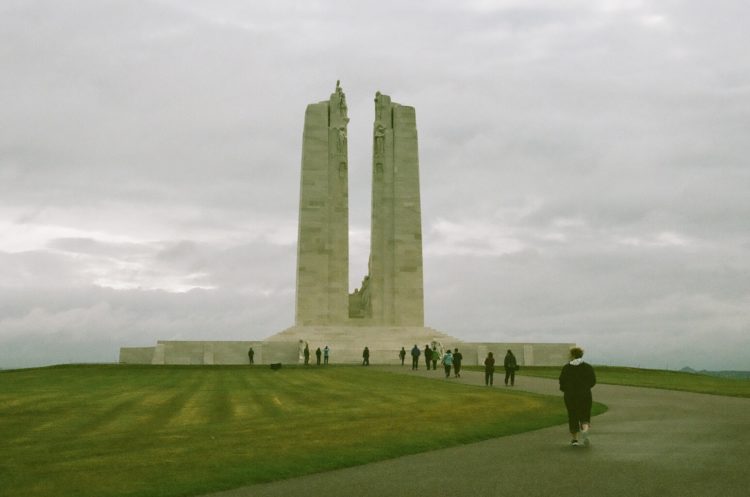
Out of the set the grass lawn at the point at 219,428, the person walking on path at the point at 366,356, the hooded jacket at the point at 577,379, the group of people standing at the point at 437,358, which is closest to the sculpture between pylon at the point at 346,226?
the group of people standing at the point at 437,358

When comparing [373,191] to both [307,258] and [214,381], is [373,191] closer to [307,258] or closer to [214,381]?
[307,258]

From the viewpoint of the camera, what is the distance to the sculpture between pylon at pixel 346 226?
57.1 metres

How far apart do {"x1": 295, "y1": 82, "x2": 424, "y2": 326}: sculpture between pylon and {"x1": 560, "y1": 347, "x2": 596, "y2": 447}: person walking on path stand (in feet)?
144

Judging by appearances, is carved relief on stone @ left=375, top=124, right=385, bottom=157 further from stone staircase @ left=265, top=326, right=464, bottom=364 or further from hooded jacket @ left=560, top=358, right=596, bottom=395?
hooded jacket @ left=560, top=358, right=596, bottom=395

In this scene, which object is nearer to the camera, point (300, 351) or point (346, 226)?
point (300, 351)

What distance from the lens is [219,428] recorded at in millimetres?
15234

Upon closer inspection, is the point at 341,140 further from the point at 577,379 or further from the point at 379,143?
the point at 577,379

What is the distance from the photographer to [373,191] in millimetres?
59156

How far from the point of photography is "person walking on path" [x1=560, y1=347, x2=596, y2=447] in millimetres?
13008

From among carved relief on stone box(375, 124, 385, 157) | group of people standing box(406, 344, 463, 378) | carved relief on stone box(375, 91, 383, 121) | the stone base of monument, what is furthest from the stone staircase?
carved relief on stone box(375, 91, 383, 121)

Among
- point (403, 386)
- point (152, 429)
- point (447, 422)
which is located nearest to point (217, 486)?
point (152, 429)

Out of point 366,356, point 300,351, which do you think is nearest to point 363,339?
point 300,351

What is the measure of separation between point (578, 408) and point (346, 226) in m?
45.4

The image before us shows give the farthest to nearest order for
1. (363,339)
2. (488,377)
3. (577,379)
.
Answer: (363,339) → (488,377) → (577,379)
